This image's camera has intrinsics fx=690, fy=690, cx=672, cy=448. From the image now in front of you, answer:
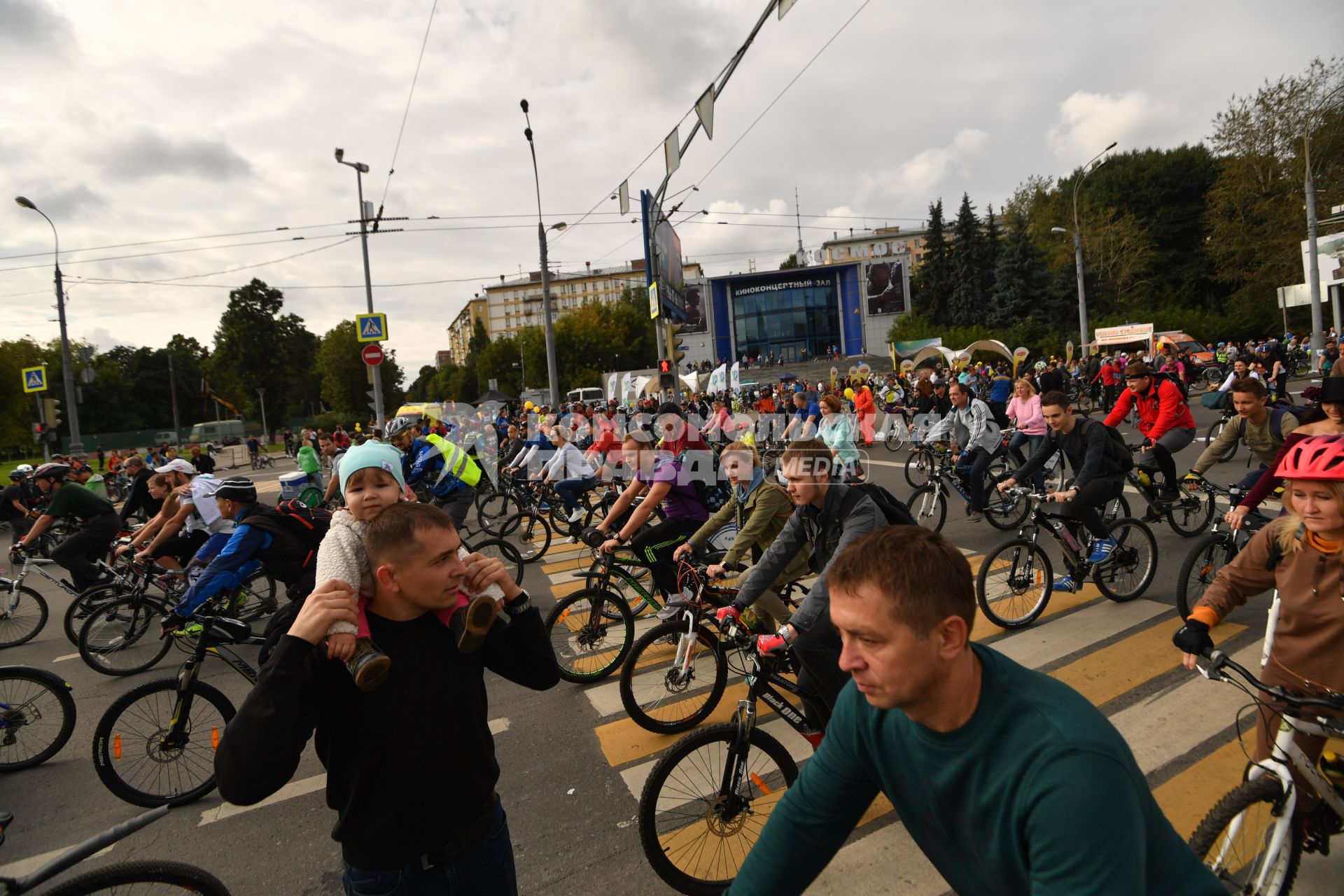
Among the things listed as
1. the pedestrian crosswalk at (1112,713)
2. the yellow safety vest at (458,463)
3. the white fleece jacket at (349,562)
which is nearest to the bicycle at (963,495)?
the pedestrian crosswalk at (1112,713)

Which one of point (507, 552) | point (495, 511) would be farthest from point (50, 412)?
point (507, 552)

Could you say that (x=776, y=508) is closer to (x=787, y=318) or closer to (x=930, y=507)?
(x=930, y=507)

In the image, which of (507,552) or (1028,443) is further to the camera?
(1028,443)

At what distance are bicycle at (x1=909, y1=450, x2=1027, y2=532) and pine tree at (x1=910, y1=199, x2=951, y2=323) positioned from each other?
6182 cm

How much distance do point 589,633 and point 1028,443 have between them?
816 centimetres

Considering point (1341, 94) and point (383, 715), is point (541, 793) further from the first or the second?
point (1341, 94)

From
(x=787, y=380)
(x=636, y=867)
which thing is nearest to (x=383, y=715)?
(x=636, y=867)

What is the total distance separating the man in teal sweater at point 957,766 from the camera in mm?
1069

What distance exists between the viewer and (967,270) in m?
63.4

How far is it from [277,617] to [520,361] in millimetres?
82838

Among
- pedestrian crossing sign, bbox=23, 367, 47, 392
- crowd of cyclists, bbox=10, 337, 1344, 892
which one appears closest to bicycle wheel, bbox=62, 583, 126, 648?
crowd of cyclists, bbox=10, 337, 1344, 892

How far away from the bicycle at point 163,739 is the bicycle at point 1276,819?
15.4ft

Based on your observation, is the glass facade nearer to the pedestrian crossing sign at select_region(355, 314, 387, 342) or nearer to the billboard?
the billboard

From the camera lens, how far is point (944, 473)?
9625 mm
